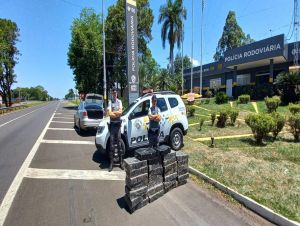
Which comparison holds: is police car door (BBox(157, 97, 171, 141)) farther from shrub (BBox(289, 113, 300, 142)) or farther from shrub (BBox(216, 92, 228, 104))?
shrub (BBox(216, 92, 228, 104))

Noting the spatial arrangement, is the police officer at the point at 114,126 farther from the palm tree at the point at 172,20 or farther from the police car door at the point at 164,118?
the palm tree at the point at 172,20

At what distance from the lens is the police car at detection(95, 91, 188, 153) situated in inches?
355

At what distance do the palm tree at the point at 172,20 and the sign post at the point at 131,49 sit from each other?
29595mm

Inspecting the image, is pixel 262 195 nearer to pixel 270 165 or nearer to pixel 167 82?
pixel 270 165

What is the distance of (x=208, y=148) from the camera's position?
10.1 metres

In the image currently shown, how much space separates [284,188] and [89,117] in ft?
35.2

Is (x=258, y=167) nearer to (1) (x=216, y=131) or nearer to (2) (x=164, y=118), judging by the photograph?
(2) (x=164, y=118)

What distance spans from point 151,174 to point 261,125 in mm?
5743

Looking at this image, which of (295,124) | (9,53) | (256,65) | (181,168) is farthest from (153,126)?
(9,53)

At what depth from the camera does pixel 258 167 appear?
7496mm

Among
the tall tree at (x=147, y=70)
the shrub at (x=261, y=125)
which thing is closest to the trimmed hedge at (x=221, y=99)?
the shrub at (x=261, y=125)

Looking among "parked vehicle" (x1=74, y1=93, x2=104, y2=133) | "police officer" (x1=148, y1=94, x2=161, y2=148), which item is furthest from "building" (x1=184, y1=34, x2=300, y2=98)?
"police officer" (x1=148, y1=94, x2=161, y2=148)

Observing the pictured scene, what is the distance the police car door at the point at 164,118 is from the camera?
984 centimetres

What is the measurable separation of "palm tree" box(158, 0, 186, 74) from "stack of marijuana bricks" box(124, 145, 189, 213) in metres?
39.7
